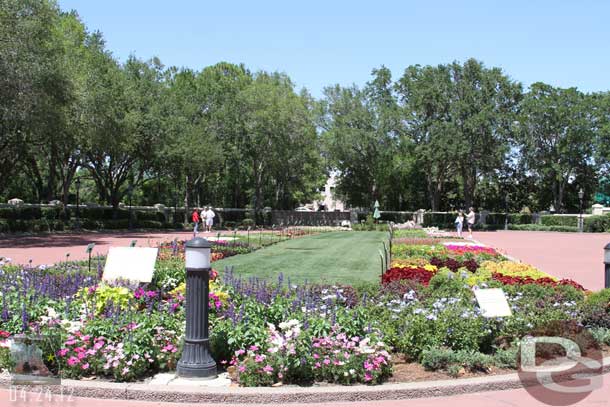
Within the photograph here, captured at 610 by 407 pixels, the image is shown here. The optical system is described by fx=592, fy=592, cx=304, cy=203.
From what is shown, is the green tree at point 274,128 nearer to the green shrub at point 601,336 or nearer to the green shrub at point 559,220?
the green shrub at point 559,220

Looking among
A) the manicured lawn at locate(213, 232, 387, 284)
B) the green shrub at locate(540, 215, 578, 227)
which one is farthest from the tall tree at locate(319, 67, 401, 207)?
the manicured lawn at locate(213, 232, 387, 284)

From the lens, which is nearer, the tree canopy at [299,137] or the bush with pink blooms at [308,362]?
the bush with pink blooms at [308,362]

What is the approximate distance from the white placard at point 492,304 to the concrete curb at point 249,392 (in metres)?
1.40

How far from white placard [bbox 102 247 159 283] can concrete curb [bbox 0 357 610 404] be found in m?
2.43

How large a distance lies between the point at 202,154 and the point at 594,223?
3699 centimetres

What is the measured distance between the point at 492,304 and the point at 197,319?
11.3ft

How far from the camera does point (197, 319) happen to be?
587cm

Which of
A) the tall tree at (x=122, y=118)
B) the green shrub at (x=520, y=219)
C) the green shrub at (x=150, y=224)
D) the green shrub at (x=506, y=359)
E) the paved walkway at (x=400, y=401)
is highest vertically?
the tall tree at (x=122, y=118)

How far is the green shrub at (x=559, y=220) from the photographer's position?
193 feet

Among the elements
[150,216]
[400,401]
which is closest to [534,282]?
[400,401]

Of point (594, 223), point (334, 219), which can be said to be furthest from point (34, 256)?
point (594, 223)

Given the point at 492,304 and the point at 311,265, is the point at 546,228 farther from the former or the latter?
the point at 492,304

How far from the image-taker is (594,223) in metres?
55.7

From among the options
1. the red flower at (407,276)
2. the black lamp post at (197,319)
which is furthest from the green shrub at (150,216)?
the black lamp post at (197,319)
